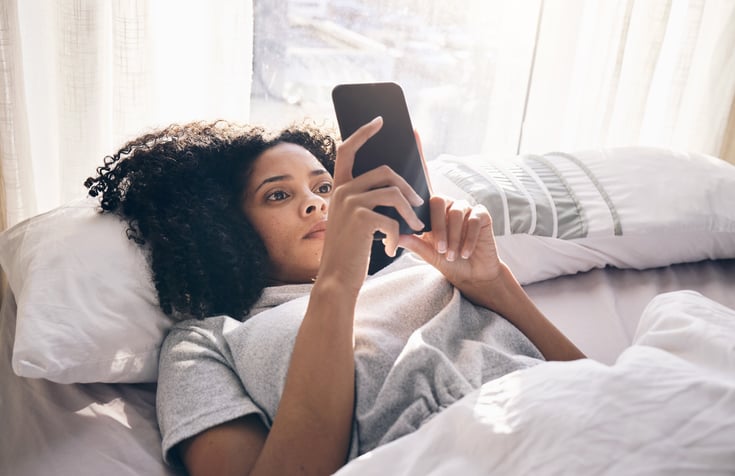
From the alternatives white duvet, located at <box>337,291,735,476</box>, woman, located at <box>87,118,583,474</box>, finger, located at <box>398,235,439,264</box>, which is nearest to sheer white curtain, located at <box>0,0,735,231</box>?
woman, located at <box>87,118,583,474</box>

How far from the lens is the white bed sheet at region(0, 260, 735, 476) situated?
82 centimetres

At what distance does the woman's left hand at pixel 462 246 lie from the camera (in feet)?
3.01

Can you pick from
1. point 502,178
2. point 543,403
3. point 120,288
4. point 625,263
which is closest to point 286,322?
point 120,288

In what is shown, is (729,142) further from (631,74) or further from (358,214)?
(358,214)

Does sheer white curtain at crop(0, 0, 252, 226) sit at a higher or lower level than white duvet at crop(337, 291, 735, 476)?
higher

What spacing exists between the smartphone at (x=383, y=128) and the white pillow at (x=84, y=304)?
1.32 feet

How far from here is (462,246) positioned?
95 cm

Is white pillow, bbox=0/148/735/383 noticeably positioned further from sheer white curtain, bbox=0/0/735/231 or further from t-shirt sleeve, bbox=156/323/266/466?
sheer white curtain, bbox=0/0/735/231

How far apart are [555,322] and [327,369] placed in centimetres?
57

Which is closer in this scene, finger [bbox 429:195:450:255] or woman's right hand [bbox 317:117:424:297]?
woman's right hand [bbox 317:117:424:297]

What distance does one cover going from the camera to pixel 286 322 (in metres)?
0.89

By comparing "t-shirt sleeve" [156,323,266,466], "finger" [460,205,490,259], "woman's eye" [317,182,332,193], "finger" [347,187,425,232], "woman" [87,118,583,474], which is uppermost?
"finger" [347,187,425,232]

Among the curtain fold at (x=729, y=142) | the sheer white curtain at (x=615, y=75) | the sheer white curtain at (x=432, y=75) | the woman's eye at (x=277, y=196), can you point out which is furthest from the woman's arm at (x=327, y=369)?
the curtain fold at (x=729, y=142)

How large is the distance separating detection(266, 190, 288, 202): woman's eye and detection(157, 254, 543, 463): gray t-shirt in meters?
0.20
